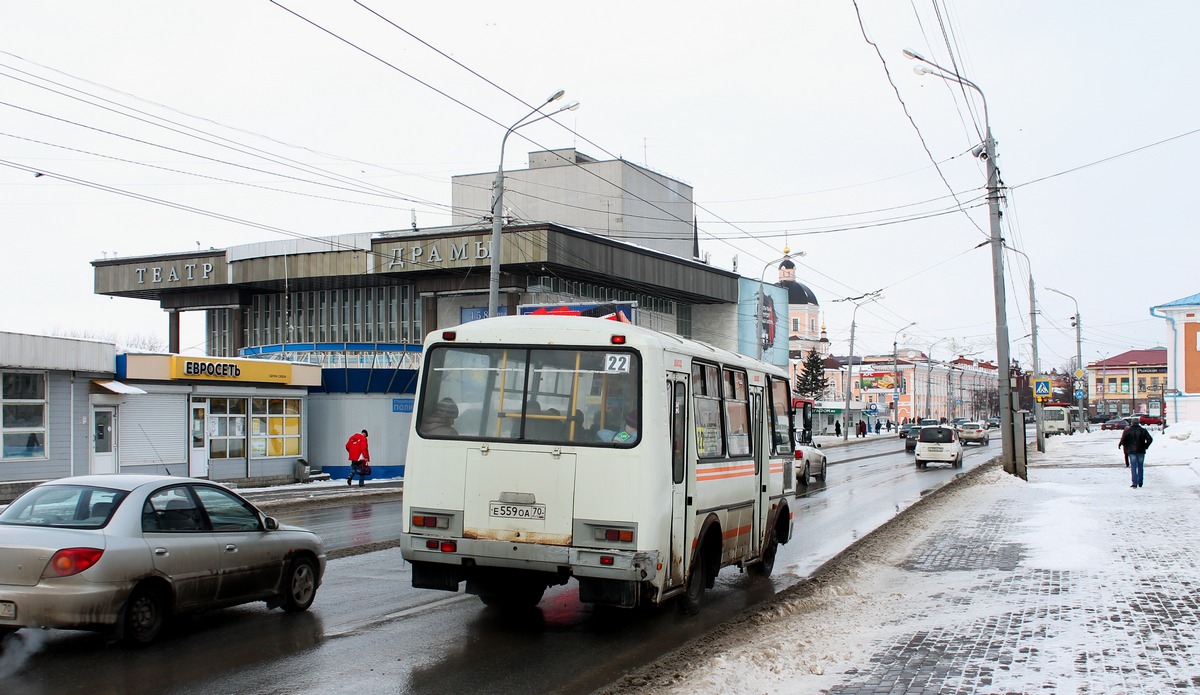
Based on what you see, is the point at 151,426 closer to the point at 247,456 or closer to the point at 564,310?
the point at 247,456

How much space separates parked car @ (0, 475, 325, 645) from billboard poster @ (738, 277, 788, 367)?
52330 mm

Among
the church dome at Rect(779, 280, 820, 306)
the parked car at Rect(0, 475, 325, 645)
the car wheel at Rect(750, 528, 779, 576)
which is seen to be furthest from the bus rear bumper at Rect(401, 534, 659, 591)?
the church dome at Rect(779, 280, 820, 306)

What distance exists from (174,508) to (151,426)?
21.7 metres

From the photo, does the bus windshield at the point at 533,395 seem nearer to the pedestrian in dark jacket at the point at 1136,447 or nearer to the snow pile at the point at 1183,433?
the pedestrian in dark jacket at the point at 1136,447

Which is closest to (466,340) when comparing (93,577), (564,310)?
(93,577)

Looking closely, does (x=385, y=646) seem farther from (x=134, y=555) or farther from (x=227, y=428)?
(x=227, y=428)

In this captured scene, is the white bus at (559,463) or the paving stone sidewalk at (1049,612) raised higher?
the white bus at (559,463)

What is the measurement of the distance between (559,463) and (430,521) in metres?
1.29

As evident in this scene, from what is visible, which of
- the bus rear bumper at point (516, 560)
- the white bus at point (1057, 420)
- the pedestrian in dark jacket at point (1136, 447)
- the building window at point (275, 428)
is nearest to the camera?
the bus rear bumper at point (516, 560)

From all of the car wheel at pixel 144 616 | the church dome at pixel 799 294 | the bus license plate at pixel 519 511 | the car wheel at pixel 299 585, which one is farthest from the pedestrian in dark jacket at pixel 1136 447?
the church dome at pixel 799 294

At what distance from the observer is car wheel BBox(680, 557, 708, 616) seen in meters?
10.1

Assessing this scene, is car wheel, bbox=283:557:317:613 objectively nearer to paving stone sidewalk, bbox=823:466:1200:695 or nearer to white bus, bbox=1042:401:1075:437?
paving stone sidewalk, bbox=823:466:1200:695

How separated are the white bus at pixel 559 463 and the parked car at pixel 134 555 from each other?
143 centimetres

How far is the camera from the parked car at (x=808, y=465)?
30.9m
